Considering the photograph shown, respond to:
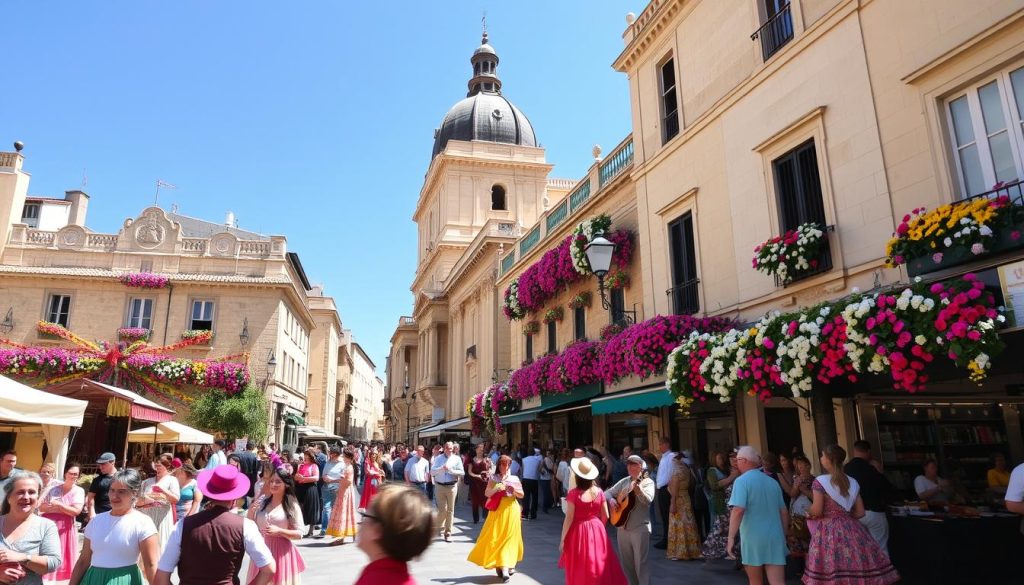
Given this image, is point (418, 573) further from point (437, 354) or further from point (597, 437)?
point (437, 354)

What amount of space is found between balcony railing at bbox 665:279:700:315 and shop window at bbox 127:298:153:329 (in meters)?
28.8

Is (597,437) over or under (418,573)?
over

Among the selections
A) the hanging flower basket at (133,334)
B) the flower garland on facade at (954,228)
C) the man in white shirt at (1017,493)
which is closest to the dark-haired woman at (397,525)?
the man in white shirt at (1017,493)

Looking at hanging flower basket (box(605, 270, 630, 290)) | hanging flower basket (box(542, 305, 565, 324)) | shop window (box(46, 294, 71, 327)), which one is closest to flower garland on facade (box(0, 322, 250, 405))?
shop window (box(46, 294, 71, 327))

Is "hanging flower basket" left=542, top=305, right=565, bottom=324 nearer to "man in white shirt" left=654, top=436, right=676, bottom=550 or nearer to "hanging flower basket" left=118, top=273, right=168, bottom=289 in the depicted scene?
"man in white shirt" left=654, top=436, right=676, bottom=550

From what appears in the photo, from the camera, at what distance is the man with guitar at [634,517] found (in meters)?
7.36

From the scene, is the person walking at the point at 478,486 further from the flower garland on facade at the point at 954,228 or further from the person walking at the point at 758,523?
the flower garland on facade at the point at 954,228

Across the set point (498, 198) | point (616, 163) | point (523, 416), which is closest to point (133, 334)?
point (523, 416)

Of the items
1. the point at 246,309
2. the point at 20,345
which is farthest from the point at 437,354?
the point at 20,345

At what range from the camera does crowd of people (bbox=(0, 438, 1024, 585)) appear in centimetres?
441

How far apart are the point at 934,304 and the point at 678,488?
4892mm

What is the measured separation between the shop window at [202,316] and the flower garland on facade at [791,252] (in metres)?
29.9

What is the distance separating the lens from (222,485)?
15.2ft

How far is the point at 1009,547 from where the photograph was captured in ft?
23.9
